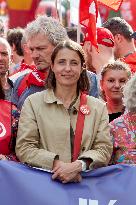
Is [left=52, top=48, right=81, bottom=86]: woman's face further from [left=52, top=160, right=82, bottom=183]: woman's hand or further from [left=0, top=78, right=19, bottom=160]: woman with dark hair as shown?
[left=52, top=160, right=82, bottom=183]: woman's hand

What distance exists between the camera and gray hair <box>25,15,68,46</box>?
19.8 ft

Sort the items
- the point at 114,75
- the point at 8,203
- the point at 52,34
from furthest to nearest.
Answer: the point at 114,75 < the point at 52,34 < the point at 8,203

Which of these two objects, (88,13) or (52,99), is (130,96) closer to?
(52,99)

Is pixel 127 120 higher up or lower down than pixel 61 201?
higher up

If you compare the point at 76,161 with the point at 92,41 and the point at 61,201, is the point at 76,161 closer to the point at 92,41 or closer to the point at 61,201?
the point at 61,201

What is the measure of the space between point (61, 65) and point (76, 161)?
80cm

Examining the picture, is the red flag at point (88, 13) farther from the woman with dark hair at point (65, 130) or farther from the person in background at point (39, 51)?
the woman with dark hair at point (65, 130)

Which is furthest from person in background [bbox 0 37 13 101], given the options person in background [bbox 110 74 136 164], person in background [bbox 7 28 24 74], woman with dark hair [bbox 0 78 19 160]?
person in background [bbox 7 28 24 74]

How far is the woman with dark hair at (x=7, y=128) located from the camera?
5.22 m

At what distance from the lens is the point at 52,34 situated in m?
6.06

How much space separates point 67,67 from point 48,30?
766mm

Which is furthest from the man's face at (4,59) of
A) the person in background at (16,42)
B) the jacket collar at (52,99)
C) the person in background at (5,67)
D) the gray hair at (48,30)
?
the person in background at (16,42)

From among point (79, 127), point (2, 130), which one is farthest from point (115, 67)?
point (2, 130)

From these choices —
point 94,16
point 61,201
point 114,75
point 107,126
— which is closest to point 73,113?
point 107,126
